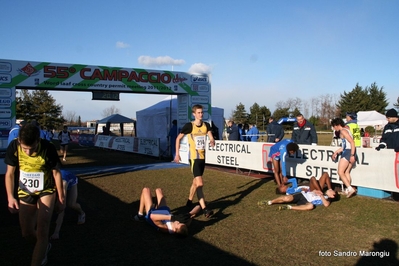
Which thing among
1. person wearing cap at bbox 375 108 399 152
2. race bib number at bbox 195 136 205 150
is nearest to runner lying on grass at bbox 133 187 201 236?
race bib number at bbox 195 136 205 150

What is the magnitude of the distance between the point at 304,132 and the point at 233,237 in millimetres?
6668

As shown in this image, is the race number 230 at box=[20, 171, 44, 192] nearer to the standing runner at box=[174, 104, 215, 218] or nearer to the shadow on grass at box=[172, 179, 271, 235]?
the shadow on grass at box=[172, 179, 271, 235]

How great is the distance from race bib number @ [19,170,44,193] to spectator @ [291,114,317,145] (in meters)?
8.89

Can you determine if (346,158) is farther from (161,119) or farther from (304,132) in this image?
(161,119)

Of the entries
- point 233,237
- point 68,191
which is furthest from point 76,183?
point 233,237

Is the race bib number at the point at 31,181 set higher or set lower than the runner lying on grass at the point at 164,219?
higher

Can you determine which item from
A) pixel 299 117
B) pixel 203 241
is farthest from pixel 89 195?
pixel 299 117

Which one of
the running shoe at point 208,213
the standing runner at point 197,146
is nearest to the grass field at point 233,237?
the running shoe at point 208,213

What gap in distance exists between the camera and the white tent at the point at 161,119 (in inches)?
848

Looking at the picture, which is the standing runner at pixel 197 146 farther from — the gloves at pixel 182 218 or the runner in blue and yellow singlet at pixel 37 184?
the runner in blue and yellow singlet at pixel 37 184

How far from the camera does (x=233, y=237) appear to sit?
5645mm

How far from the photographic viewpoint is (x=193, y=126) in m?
7.28

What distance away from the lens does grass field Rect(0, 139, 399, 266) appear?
15.6 ft

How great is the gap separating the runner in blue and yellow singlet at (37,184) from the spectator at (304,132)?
8.78 m
